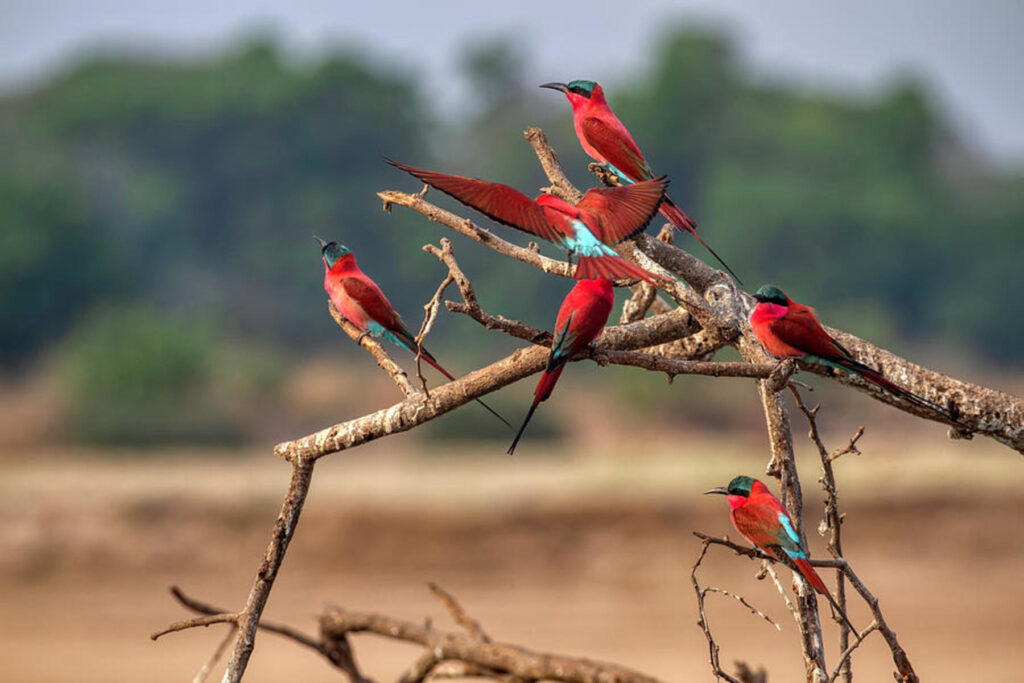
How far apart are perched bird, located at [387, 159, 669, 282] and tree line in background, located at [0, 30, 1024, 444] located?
3004 cm

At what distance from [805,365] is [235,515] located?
15.4 metres

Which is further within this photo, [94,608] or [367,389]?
[367,389]

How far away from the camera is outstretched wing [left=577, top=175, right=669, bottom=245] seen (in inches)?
98.2

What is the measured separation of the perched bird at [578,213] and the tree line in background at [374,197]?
98.6 ft

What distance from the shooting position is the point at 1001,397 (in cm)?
282

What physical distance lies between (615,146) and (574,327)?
3.37 feet

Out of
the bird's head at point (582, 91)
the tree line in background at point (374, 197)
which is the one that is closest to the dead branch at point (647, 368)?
the bird's head at point (582, 91)

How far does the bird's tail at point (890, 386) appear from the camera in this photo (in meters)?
2.70

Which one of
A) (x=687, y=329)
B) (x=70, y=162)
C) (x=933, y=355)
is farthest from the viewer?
(x=70, y=162)

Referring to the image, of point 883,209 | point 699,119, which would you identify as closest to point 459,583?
point 883,209

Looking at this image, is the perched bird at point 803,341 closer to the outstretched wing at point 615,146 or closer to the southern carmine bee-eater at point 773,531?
the southern carmine bee-eater at point 773,531

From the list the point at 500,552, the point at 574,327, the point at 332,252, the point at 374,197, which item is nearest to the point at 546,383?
the point at 574,327

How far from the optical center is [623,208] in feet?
8.29

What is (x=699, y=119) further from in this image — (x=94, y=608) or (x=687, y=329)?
(x=687, y=329)
